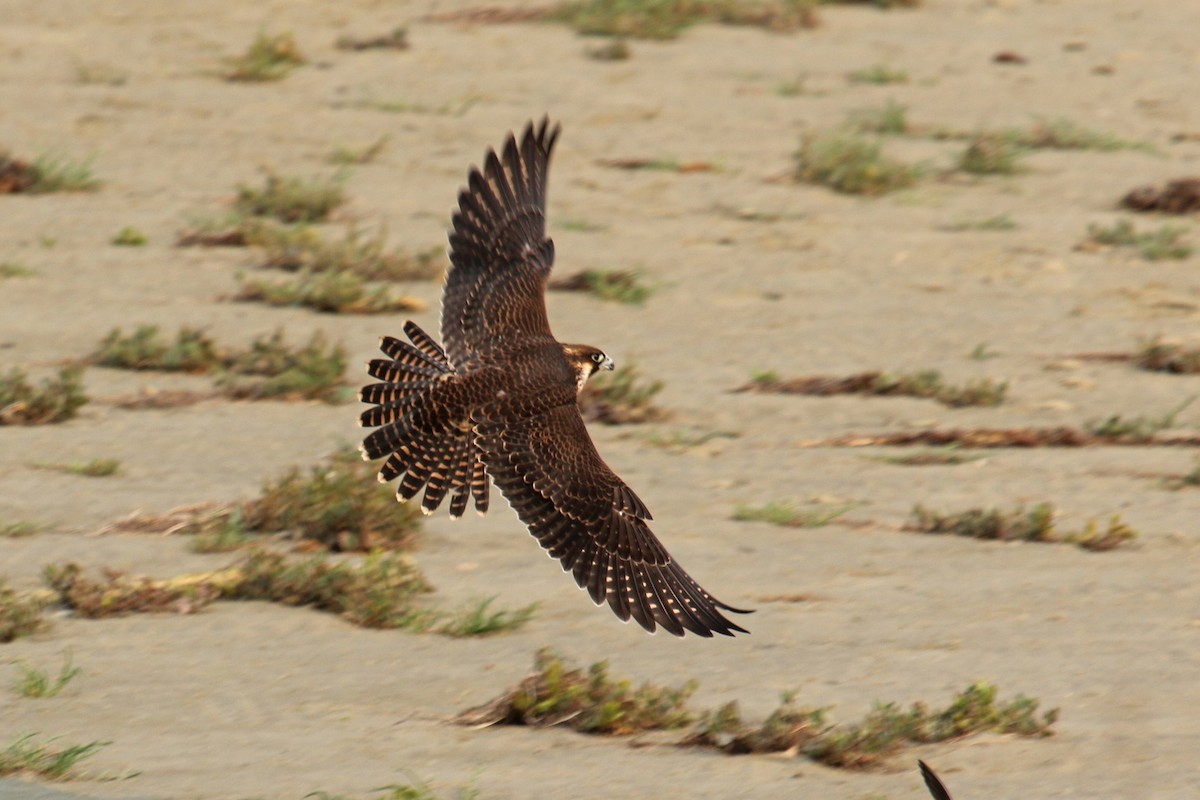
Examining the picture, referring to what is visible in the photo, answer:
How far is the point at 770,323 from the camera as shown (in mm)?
10258

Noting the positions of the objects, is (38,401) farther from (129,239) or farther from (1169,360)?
(1169,360)

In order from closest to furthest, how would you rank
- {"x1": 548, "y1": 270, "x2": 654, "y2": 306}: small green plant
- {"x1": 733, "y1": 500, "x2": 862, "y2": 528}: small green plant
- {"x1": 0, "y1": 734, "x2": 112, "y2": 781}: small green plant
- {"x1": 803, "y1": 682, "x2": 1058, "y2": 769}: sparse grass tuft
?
1. {"x1": 0, "y1": 734, "x2": 112, "y2": 781}: small green plant
2. {"x1": 803, "y1": 682, "x2": 1058, "y2": 769}: sparse grass tuft
3. {"x1": 733, "y1": 500, "x2": 862, "y2": 528}: small green plant
4. {"x1": 548, "y1": 270, "x2": 654, "y2": 306}: small green plant

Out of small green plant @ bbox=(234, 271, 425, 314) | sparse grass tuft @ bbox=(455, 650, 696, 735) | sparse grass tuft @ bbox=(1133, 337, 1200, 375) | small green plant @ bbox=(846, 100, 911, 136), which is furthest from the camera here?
small green plant @ bbox=(846, 100, 911, 136)

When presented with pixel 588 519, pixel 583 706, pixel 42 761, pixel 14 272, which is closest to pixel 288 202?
pixel 14 272

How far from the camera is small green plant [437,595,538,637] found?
6.61 metres

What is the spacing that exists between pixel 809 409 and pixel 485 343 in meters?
2.63

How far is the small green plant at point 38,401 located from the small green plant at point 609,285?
2787 millimetres

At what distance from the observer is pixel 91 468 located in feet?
25.8

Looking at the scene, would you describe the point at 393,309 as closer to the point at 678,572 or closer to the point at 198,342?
the point at 198,342

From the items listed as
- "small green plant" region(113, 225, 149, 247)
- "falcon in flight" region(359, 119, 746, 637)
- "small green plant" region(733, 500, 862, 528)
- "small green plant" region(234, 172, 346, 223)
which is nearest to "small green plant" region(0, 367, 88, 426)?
"falcon in flight" region(359, 119, 746, 637)

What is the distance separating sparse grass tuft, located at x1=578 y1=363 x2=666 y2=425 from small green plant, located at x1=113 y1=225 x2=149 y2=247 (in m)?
2.90

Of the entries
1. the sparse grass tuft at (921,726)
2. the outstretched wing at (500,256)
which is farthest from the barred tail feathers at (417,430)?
the sparse grass tuft at (921,726)

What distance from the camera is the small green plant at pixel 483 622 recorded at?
260 inches

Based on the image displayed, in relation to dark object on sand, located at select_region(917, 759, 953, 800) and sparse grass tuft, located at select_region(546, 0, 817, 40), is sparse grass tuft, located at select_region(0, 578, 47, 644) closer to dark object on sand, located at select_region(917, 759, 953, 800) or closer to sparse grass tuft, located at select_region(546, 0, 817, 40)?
dark object on sand, located at select_region(917, 759, 953, 800)
